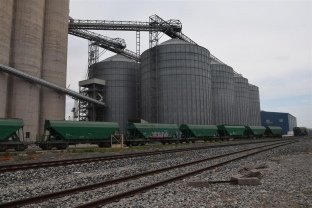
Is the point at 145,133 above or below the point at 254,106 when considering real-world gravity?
below

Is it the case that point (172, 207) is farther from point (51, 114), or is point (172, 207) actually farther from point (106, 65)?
point (106, 65)

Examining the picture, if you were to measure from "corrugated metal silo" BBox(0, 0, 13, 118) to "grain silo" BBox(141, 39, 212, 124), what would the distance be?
30.7m

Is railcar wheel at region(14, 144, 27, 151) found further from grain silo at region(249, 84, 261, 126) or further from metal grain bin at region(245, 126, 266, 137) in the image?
grain silo at region(249, 84, 261, 126)

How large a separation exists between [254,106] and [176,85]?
59043 mm

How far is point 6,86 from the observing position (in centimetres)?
4444

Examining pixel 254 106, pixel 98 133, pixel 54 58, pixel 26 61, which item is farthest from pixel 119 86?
pixel 254 106

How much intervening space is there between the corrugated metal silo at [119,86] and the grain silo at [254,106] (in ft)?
Result: 166

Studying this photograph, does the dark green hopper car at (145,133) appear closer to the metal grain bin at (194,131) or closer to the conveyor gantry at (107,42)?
the metal grain bin at (194,131)

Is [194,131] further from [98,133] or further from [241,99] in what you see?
[241,99]

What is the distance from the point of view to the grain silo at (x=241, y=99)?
91731mm

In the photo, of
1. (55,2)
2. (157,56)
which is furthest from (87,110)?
(55,2)

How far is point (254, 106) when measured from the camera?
109 metres

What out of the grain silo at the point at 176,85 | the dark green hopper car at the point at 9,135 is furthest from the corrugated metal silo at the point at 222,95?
the dark green hopper car at the point at 9,135

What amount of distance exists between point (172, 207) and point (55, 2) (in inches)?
2183
